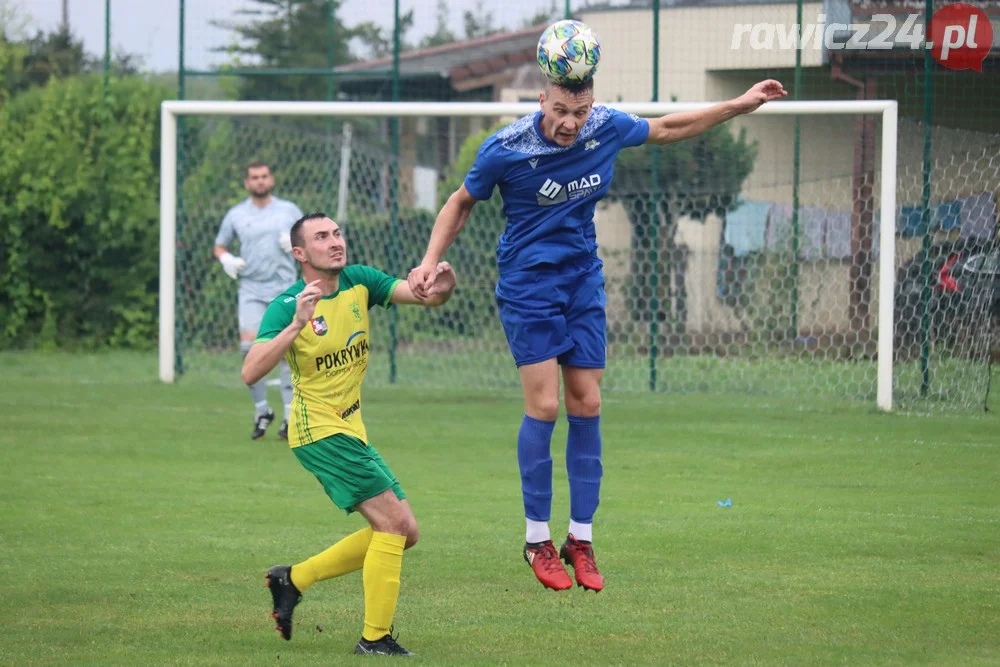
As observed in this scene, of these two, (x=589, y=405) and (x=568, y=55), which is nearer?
(x=568, y=55)

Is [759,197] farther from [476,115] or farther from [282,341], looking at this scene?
[282,341]

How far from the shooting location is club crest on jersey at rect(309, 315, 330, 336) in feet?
19.2

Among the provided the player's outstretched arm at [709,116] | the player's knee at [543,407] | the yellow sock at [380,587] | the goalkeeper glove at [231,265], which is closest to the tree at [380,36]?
the goalkeeper glove at [231,265]

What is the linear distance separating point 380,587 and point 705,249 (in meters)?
9.65

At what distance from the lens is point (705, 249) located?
48.3 feet

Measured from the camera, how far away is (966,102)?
1369 cm

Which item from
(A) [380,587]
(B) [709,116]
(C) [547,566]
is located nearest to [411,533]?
(A) [380,587]

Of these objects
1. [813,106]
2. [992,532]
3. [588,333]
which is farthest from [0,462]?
[813,106]

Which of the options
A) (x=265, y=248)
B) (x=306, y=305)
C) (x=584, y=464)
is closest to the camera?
(x=306, y=305)

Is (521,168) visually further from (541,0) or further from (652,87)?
(541,0)

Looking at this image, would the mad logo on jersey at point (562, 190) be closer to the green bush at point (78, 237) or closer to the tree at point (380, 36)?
the tree at point (380, 36)

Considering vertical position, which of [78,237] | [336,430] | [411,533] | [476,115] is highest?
[476,115]

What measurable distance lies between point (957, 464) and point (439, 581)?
197 inches

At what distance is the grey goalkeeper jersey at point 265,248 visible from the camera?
12.3 metres
